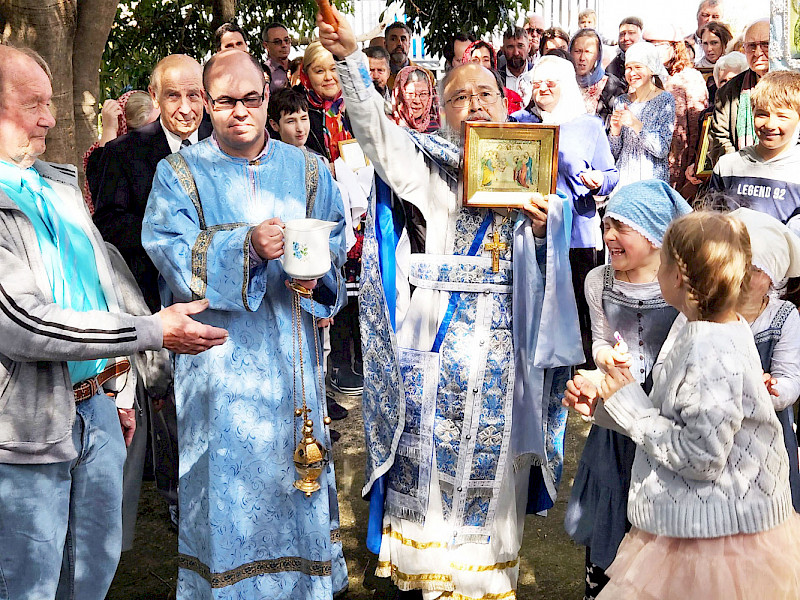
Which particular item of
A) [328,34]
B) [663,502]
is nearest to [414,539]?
[663,502]

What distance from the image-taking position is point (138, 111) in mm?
5988

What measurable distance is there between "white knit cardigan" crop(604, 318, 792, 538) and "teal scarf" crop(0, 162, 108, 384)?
5.84 feet

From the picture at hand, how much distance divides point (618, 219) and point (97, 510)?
85.0 inches

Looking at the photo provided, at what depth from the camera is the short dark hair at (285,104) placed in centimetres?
590

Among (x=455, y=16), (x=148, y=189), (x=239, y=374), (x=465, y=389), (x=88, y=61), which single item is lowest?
(x=465, y=389)

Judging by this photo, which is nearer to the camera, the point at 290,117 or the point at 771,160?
the point at 771,160

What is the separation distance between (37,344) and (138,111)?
135 inches

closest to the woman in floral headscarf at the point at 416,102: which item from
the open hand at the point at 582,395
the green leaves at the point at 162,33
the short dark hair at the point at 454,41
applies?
the open hand at the point at 582,395

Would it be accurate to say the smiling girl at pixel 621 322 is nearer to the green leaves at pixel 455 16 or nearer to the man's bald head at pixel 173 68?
the man's bald head at pixel 173 68

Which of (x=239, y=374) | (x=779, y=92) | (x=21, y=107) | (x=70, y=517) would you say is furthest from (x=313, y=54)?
(x=70, y=517)

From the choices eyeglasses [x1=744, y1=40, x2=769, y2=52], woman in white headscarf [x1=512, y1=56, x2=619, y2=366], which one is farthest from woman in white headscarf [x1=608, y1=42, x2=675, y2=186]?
woman in white headscarf [x1=512, y1=56, x2=619, y2=366]

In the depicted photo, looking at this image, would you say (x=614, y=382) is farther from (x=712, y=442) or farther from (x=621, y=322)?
(x=621, y=322)

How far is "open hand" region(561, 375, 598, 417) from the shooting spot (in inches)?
122

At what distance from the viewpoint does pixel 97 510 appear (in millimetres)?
3279
